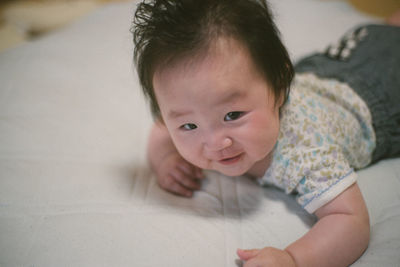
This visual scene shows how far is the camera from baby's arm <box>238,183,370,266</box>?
542mm

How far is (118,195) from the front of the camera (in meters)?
0.67

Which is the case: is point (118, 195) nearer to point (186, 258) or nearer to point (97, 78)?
point (186, 258)

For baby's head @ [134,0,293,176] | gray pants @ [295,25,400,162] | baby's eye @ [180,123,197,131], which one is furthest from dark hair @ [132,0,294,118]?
gray pants @ [295,25,400,162]

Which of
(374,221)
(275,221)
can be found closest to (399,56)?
(374,221)

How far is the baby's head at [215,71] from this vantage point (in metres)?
0.51

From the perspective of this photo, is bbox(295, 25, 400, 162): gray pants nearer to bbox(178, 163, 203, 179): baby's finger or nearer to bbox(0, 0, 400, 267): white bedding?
bbox(0, 0, 400, 267): white bedding

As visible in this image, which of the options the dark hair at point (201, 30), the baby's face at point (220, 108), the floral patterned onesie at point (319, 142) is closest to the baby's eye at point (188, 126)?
the baby's face at point (220, 108)

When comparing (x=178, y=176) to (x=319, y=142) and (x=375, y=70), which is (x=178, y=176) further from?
(x=375, y=70)

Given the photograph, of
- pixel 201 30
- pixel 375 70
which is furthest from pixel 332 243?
pixel 375 70

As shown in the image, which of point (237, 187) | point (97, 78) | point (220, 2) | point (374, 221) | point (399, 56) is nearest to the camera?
point (220, 2)

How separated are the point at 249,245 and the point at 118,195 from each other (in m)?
0.30

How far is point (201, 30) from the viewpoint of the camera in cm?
51

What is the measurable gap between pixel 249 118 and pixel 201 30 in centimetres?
17

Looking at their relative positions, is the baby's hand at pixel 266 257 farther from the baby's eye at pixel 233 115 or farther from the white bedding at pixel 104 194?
the baby's eye at pixel 233 115
